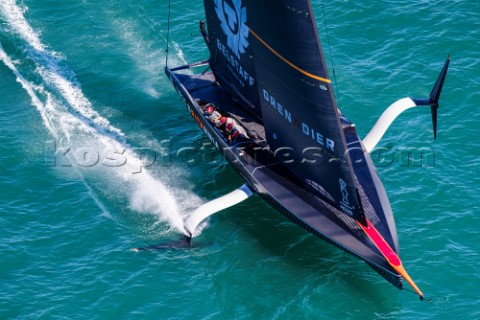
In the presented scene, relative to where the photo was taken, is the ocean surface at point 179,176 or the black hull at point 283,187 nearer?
the black hull at point 283,187

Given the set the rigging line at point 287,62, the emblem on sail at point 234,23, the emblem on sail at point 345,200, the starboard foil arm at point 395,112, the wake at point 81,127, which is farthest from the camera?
the wake at point 81,127

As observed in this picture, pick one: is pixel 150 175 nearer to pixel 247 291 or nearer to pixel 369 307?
pixel 247 291

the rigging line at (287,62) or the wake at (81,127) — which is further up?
the rigging line at (287,62)

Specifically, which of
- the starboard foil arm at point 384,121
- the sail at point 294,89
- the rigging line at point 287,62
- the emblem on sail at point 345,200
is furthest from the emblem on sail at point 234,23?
the emblem on sail at point 345,200

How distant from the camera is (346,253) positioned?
35125 mm

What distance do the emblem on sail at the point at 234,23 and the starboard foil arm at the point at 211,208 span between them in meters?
7.36

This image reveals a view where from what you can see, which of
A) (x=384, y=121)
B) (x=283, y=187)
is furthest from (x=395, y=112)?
(x=283, y=187)

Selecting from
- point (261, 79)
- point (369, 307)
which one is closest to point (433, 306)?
point (369, 307)

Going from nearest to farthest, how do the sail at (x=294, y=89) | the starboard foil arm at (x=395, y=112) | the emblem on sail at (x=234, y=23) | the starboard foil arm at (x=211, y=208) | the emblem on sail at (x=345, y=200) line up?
1. the sail at (x=294, y=89)
2. the emblem on sail at (x=345, y=200)
3. the starboard foil arm at (x=211, y=208)
4. the emblem on sail at (x=234, y=23)
5. the starboard foil arm at (x=395, y=112)

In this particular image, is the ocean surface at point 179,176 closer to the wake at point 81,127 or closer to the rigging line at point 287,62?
the wake at point 81,127

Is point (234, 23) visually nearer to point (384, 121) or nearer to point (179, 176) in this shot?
point (179, 176)

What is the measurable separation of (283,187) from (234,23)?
8427 millimetres

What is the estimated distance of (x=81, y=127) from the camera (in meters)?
43.8

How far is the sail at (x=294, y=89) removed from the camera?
102 ft
